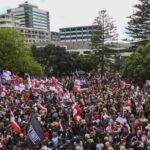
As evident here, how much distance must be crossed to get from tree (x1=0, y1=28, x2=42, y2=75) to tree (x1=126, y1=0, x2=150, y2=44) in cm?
1412

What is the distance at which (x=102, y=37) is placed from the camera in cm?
6762

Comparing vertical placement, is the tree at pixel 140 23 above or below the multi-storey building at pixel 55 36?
above

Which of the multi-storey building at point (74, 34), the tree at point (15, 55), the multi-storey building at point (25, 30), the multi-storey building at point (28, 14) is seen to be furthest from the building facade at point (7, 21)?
the tree at point (15, 55)

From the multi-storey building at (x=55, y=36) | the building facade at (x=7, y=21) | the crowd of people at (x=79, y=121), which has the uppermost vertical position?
the building facade at (x=7, y=21)

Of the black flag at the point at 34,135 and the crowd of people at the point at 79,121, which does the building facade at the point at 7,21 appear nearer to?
the crowd of people at the point at 79,121

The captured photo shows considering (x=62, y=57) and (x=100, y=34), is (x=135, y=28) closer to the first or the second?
(x=100, y=34)

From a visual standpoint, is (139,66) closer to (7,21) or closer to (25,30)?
(7,21)

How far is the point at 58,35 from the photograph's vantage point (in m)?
181

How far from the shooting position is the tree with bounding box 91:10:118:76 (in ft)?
220

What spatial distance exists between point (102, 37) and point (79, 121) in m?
49.9

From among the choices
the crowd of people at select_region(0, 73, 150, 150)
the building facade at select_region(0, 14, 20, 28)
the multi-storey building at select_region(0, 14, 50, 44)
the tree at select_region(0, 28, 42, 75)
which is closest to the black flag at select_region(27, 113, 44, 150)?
the crowd of people at select_region(0, 73, 150, 150)

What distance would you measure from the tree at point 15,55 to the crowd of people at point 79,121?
1384 inches

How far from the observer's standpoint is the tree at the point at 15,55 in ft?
205

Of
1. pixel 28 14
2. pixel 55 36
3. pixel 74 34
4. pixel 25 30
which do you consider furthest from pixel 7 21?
pixel 74 34
